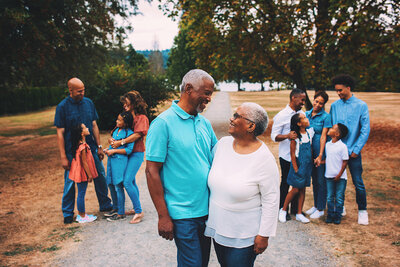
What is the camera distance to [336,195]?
4.65 meters

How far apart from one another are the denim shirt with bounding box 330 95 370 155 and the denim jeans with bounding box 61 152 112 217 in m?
3.90

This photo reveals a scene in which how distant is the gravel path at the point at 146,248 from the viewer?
Answer: 142 inches

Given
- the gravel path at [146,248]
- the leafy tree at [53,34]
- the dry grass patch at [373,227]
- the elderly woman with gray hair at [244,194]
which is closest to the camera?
the elderly woman with gray hair at [244,194]

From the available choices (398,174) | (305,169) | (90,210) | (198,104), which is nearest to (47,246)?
(90,210)

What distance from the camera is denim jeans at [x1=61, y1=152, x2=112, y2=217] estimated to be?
4719 mm

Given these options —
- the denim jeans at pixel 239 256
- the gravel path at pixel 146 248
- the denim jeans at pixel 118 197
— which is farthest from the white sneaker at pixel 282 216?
the denim jeans at pixel 239 256

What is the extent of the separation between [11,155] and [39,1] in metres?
5.37

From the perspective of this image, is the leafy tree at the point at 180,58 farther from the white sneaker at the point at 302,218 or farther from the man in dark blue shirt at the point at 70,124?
the white sneaker at the point at 302,218

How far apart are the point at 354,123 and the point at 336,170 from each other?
2.51 feet

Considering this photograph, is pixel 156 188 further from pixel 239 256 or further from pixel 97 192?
pixel 97 192

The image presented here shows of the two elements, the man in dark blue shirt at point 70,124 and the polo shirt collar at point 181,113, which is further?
the man in dark blue shirt at point 70,124

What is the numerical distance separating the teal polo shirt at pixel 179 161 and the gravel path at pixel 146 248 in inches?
61.7

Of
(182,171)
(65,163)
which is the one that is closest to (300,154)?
(182,171)

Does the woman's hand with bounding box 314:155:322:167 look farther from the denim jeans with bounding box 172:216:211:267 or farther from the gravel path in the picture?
the denim jeans with bounding box 172:216:211:267
